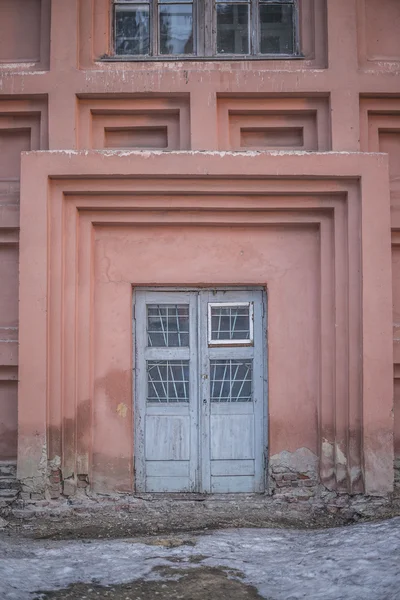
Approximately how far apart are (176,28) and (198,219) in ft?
6.00

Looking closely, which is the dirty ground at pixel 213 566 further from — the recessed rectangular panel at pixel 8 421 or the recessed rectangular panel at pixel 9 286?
the recessed rectangular panel at pixel 9 286

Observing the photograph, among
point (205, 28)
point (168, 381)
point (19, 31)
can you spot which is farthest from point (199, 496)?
point (19, 31)

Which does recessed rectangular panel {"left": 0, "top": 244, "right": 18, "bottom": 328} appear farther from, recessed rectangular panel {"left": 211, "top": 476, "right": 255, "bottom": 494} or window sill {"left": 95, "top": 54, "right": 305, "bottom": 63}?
recessed rectangular panel {"left": 211, "top": 476, "right": 255, "bottom": 494}

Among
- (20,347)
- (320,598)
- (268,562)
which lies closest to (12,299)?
(20,347)

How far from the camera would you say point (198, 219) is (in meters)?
6.07

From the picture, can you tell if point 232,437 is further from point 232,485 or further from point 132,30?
point 132,30

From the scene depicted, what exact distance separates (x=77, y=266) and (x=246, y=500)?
2607 millimetres

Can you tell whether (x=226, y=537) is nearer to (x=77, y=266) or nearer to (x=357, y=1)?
(x=77, y=266)

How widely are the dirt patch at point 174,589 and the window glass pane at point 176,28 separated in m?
4.52

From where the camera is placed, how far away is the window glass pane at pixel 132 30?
6203 mm

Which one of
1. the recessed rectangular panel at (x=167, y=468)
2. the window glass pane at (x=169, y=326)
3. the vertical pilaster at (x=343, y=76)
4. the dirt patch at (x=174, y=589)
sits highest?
the vertical pilaster at (x=343, y=76)

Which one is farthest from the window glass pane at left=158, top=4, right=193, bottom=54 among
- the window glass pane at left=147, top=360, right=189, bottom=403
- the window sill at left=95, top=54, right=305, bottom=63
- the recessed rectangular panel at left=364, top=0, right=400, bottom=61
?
the window glass pane at left=147, top=360, right=189, bottom=403

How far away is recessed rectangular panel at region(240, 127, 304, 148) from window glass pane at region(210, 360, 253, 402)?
2.01 metres

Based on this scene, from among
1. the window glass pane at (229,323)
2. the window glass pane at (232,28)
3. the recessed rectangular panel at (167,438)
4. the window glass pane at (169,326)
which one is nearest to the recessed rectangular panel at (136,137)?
the window glass pane at (232,28)
